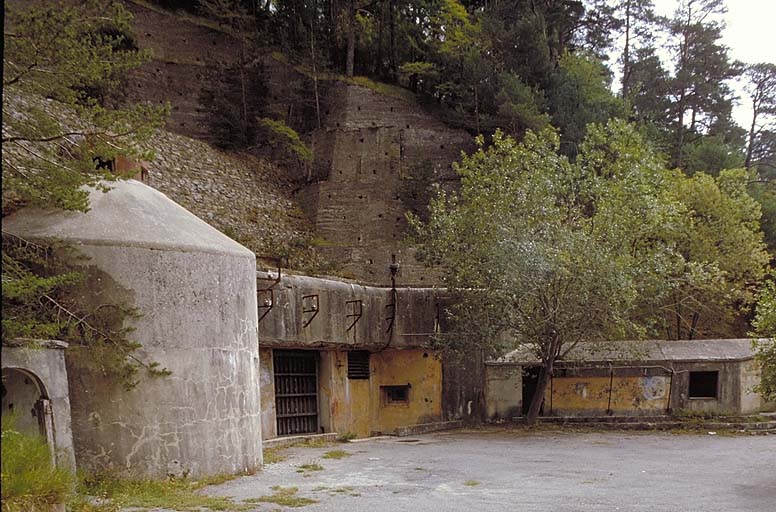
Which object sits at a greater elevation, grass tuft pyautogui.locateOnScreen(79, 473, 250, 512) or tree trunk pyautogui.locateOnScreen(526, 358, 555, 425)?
grass tuft pyautogui.locateOnScreen(79, 473, 250, 512)

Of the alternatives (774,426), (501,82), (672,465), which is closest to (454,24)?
(501,82)

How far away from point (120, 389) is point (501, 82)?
28413mm

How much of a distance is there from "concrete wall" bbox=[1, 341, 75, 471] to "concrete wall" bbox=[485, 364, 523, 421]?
12.3m

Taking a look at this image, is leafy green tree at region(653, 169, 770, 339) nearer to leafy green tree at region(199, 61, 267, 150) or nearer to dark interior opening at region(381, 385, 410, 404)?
dark interior opening at region(381, 385, 410, 404)

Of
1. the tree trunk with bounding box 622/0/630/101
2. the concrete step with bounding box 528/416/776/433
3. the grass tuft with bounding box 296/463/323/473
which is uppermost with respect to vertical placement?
the tree trunk with bounding box 622/0/630/101

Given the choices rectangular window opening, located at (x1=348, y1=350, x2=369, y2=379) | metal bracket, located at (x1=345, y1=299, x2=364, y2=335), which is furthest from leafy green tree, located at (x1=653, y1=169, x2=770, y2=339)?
metal bracket, located at (x1=345, y1=299, x2=364, y2=335)

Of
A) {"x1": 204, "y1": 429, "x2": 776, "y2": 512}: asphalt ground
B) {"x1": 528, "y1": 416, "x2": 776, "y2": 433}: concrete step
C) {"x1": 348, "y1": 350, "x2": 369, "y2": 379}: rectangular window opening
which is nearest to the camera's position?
{"x1": 204, "y1": 429, "x2": 776, "y2": 512}: asphalt ground

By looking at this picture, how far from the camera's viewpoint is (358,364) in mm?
17016

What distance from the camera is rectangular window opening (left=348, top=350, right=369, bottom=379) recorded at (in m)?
16.8

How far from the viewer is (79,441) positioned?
8.21m

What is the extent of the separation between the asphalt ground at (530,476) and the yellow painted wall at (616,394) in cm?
293

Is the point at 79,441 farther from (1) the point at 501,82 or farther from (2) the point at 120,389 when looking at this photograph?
(1) the point at 501,82

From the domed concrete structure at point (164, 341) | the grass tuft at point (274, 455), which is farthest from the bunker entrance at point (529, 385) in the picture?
the domed concrete structure at point (164, 341)

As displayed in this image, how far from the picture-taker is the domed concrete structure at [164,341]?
838 centimetres
